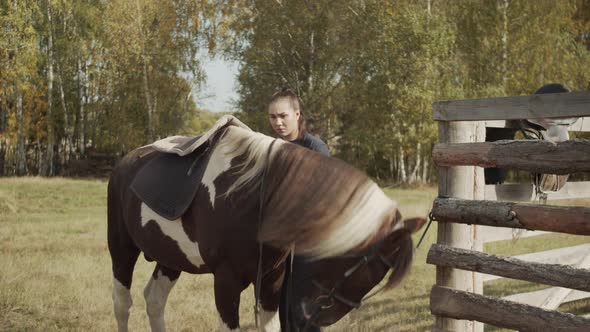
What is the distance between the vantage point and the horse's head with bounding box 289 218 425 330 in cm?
284

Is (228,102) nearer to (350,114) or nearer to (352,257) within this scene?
(350,114)

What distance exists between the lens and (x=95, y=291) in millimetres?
6449

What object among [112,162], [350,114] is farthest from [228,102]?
[112,162]

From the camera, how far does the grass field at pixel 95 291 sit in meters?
5.43

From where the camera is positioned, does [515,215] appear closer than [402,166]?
Yes

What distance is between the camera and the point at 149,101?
2789cm

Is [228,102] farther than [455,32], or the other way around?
[228,102]

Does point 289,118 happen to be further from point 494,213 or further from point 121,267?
point 121,267

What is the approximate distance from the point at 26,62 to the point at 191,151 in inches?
927

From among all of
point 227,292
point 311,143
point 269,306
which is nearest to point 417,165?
point 311,143

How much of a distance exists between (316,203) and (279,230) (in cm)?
25

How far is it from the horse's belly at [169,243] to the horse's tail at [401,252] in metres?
1.30

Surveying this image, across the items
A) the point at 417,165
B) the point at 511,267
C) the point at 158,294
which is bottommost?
the point at 417,165

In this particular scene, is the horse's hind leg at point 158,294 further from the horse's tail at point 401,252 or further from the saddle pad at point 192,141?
the horse's tail at point 401,252
